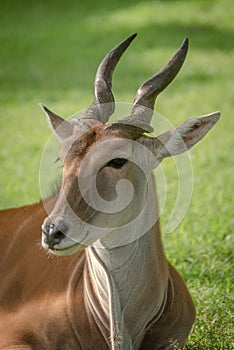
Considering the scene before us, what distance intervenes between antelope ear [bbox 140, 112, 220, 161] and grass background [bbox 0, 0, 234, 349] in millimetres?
1129

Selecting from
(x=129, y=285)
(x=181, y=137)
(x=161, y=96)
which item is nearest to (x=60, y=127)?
(x=181, y=137)

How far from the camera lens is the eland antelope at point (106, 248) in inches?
140

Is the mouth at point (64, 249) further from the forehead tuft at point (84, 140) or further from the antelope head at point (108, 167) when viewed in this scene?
the forehead tuft at point (84, 140)

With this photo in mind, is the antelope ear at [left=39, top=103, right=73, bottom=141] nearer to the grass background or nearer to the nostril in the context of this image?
the nostril

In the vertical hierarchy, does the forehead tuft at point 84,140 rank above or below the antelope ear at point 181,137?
above

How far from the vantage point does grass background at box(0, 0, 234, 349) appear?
562 centimetres

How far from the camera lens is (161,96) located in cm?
1190

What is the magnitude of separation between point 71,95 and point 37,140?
2.25 m

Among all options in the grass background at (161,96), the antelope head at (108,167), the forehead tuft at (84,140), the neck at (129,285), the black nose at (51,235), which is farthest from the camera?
the grass background at (161,96)

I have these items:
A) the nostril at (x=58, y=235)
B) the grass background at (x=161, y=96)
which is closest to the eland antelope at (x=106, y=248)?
the nostril at (x=58, y=235)

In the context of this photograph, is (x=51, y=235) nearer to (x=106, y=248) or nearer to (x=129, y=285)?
(x=106, y=248)

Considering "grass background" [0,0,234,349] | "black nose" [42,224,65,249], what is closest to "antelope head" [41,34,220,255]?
"black nose" [42,224,65,249]

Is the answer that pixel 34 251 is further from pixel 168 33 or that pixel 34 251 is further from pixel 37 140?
pixel 168 33

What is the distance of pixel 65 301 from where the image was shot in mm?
4043
